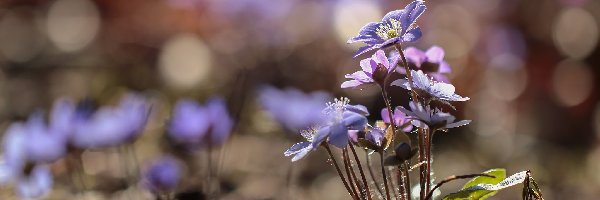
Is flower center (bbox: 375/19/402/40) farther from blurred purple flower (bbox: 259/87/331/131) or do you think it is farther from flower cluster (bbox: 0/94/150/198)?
flower cluster (bbox: 0/94/150/198)

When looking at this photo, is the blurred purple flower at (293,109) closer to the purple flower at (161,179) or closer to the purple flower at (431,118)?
the purple flower at (161,179)

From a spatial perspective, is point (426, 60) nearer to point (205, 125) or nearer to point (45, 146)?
point (205, 125)

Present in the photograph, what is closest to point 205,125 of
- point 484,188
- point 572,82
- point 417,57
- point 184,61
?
point 417,57

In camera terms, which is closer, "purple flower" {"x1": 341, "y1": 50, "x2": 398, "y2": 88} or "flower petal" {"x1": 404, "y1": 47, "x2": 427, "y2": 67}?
"purple flower" {"x1": 341, "y1": 50, "x2": 398, "y2": 88}

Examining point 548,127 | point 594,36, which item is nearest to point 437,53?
point 548,127

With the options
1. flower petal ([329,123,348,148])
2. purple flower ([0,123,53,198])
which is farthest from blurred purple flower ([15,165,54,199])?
flower petal ([329,123,348,148])

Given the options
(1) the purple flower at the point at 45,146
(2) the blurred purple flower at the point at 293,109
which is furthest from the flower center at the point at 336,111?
(1) the purple flower at the point at 45,146
